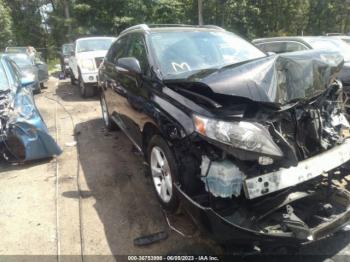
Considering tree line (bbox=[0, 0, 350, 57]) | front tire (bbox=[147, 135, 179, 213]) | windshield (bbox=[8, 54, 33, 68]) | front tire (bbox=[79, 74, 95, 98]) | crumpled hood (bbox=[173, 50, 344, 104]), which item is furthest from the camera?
tree line (bbox=[0, 0, 350, 57])

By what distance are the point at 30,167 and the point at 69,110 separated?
13.2 feet

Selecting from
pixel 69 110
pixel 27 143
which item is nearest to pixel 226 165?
pixel 27 143

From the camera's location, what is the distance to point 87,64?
1000cm

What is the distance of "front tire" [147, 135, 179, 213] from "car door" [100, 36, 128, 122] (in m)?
1.43

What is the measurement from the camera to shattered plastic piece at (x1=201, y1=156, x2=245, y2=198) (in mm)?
2479

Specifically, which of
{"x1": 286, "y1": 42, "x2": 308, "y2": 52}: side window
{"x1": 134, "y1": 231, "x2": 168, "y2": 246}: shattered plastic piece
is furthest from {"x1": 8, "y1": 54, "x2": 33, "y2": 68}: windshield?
{"x1": 134, "y1": 231, "x2": 168, "y2": 246}: shattered plastic piece

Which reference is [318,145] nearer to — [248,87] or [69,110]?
[248,87]

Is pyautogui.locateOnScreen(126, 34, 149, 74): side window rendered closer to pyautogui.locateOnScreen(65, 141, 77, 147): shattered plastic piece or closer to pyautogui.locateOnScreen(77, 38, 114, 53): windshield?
pyautogui.locateOnScreen(65, 141, 77, 147): shattered plastic piece

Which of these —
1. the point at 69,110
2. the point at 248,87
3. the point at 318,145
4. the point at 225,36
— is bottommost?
the point at 69,110

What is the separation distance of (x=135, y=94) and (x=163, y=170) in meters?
1.15

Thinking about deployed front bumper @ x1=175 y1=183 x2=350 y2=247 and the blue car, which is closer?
deployed front bumper @ x1=175 y1=183 x2=350 y2=247

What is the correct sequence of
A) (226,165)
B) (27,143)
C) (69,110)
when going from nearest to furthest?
1. (226,165)
2. (27,143)
3. (69,110)

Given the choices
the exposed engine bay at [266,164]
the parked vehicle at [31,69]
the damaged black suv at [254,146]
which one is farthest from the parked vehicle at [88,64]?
the exposed engine bay at [266,164]

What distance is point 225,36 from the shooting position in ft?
15.0
